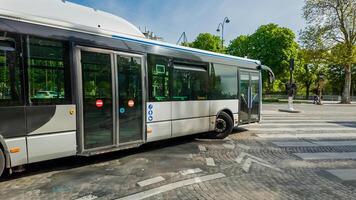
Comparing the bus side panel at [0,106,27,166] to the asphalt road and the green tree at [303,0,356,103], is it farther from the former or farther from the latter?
A: the green tree at [303,0,356,103]

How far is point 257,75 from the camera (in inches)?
427

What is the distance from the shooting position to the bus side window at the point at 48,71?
4.91 meters

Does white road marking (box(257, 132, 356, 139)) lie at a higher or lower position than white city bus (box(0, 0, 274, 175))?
lower

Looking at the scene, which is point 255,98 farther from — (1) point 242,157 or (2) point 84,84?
(2) point 84,84

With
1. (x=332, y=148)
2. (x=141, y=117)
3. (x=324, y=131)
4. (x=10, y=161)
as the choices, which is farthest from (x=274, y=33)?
(x=10, y=161)

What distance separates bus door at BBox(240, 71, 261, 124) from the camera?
10.1 metres

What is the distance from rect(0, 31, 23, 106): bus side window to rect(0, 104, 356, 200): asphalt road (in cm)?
153

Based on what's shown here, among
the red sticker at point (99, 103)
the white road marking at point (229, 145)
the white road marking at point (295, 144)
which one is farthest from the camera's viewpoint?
the white road marking at point (295, 144)

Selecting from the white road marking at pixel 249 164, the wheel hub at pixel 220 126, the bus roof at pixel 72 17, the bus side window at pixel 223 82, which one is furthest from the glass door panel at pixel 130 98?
the wheel hub at pixel 220 126

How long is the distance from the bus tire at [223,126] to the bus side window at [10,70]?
6.26 metres

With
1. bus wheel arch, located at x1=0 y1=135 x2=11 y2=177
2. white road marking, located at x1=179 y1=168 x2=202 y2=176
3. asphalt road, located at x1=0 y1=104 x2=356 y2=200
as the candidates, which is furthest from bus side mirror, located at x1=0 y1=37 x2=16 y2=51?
white road marking, located at x1=179 y1=168 x2=202 y2=176

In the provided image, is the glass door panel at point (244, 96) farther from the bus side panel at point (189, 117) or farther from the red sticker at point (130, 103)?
the red sticker at point (130, 103)

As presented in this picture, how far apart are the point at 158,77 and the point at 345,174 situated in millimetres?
4818

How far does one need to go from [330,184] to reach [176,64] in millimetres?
4642
